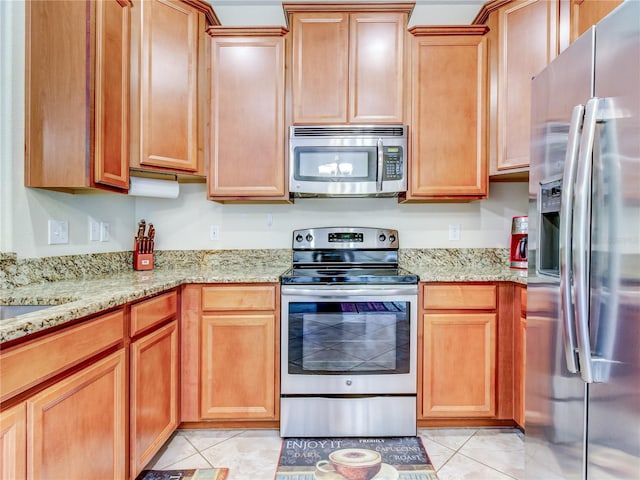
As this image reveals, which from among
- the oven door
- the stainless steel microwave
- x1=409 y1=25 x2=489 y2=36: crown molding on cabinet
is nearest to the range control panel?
the stainless steel microwave

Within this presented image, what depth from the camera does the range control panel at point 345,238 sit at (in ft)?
8.24

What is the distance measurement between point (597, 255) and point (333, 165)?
1.47 meters

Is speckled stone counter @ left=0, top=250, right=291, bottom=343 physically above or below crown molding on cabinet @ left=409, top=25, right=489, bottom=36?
below

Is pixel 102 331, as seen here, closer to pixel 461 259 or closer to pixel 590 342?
pixel 590 342

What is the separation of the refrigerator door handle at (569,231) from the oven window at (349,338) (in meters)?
0.97

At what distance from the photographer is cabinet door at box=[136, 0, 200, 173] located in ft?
6.56

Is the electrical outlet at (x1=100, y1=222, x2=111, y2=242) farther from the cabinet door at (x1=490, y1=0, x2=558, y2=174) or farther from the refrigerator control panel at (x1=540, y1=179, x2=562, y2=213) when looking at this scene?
the cabinet door at (x1=490, y1=0, x2=558, y2=174)

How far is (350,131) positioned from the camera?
2.21m

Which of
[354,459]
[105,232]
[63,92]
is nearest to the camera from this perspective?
[63,92]

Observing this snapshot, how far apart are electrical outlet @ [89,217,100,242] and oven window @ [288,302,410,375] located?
116cm

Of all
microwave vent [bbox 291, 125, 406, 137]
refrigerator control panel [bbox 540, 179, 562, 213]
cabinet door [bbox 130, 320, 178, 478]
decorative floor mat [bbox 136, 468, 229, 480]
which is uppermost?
microwave vent [bbox 291, 125, 406, 137]

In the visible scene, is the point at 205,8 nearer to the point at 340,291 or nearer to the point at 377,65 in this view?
the point at 377,65

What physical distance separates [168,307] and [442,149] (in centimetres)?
176

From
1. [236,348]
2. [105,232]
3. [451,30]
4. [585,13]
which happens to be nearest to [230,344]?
[236,348]
